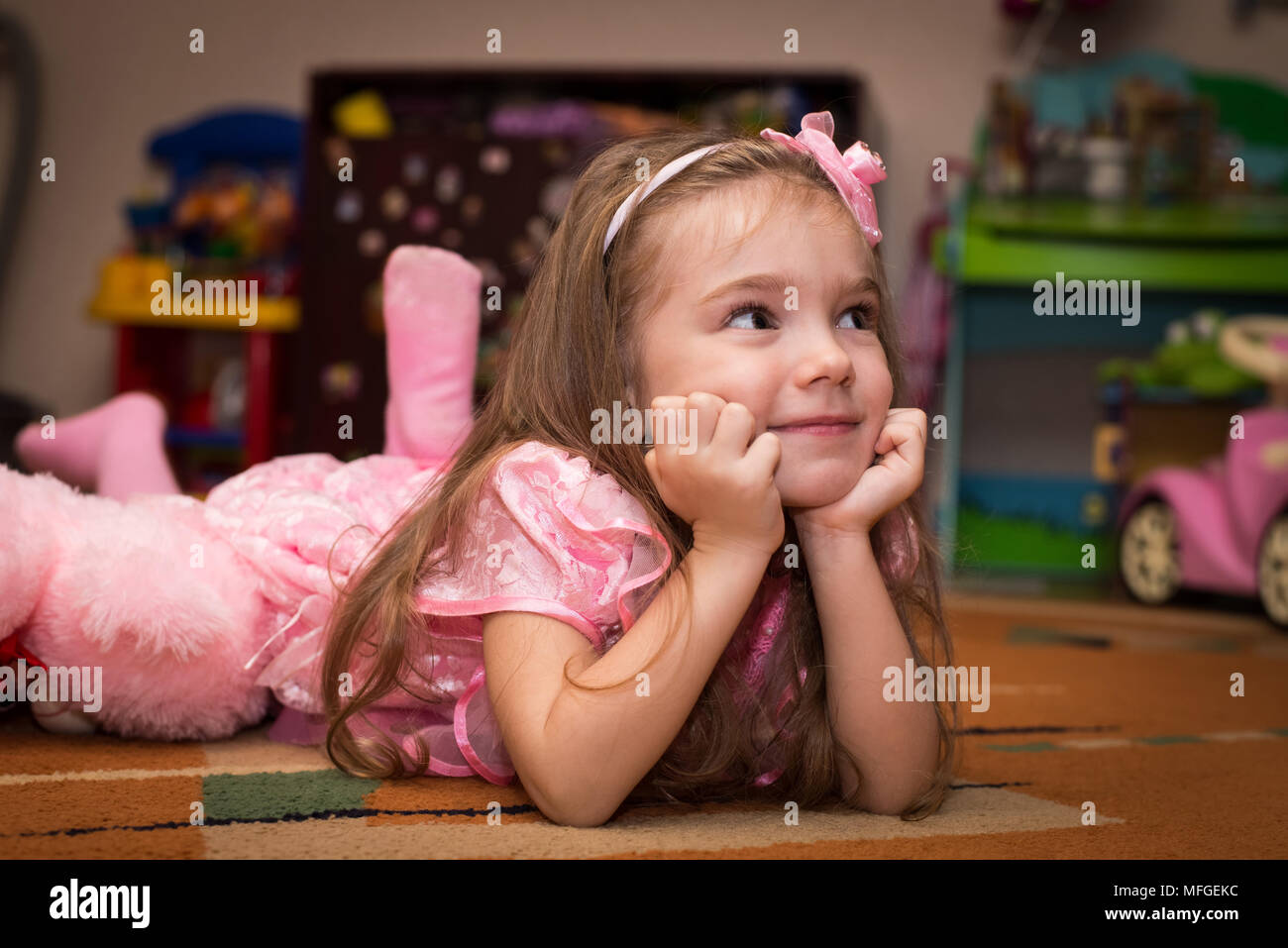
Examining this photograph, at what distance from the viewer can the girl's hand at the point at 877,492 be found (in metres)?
0.74

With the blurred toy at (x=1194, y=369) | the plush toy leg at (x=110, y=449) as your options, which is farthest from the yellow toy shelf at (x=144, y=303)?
the blurred toy at (x=1194, y=369)

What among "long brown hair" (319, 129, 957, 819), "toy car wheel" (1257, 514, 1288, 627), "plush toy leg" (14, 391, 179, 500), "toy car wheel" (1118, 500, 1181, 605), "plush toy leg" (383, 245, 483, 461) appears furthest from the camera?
"toy car wheel" (1118, 500, 1181, 605)

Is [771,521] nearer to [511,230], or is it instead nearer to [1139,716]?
[1139,716]

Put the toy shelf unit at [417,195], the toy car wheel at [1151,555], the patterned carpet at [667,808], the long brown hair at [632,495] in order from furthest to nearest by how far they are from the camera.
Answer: the toy shelf unit at [417,195] < the toy car wheel at [1151,555] < the long brown hair at [632,495] < the patterned carpet at [667,808]

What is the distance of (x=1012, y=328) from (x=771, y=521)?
7.78 ft

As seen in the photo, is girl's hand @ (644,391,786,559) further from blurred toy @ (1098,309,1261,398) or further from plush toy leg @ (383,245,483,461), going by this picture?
blurred toy @ (1098,309,1261,398)

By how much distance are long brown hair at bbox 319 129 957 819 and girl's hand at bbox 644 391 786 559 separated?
0.20 ft

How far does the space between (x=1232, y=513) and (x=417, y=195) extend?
6.06 feet

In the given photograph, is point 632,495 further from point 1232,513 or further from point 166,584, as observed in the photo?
point 1232,513

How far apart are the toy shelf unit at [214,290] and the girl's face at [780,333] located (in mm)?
2276

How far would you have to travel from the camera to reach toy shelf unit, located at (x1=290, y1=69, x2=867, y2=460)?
280 centimetres

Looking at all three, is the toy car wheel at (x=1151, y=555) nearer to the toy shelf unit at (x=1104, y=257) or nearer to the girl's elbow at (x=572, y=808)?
the toy shelf unit at (x=1104, y=257)

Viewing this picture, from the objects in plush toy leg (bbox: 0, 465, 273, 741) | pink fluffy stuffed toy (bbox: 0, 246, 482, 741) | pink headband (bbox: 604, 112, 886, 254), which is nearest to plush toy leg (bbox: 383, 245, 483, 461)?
pink fluffy stuffed toy (bbox: 0, 246, 482, 741)
